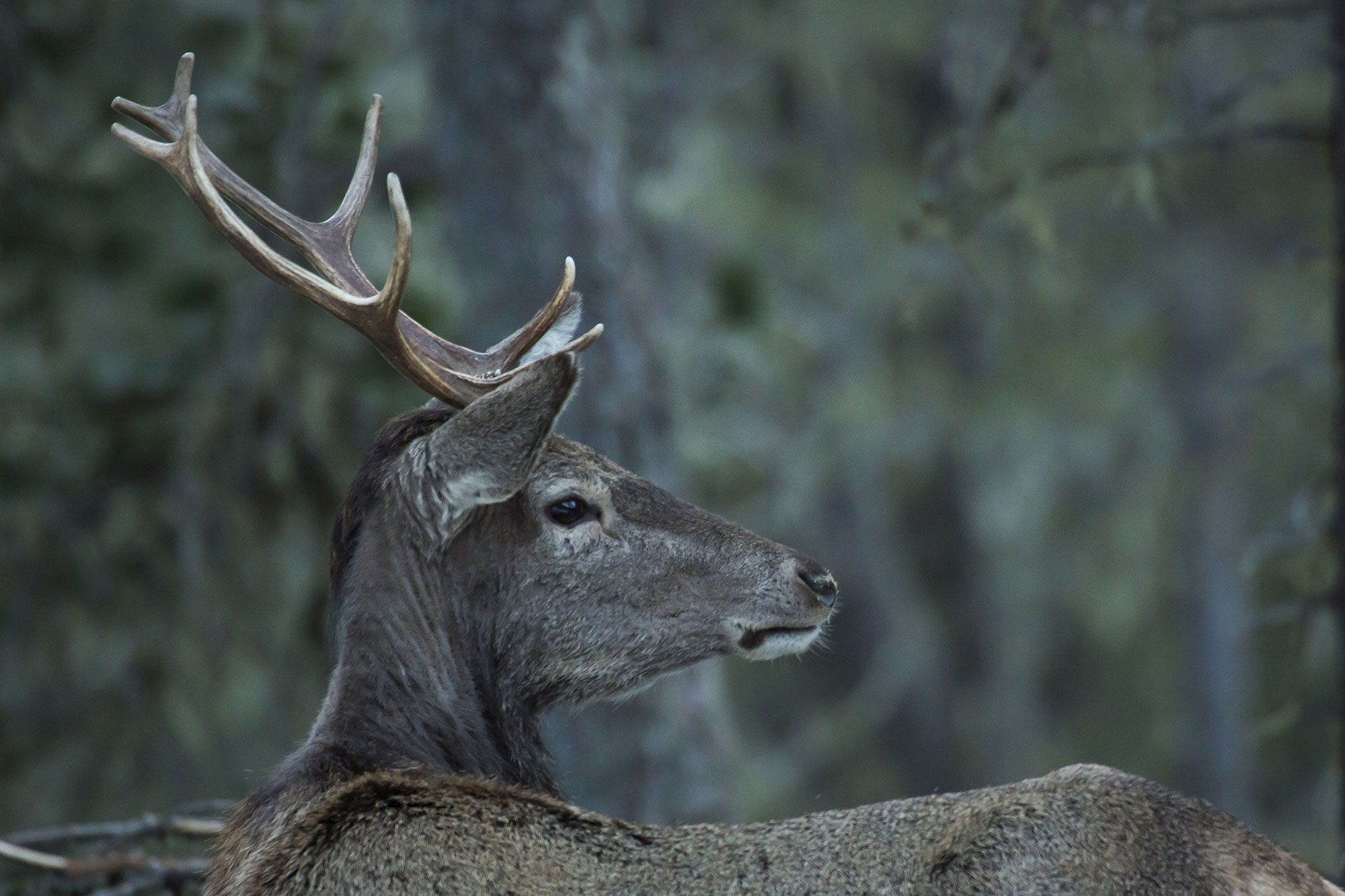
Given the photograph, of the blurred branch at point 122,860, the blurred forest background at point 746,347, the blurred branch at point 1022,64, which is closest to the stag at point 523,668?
the blurred forest background at point 746,347

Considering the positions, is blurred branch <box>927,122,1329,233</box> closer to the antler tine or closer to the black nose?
the black nose

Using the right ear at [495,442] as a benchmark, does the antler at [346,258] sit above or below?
above

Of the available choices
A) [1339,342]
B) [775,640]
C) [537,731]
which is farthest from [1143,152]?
[537,731]

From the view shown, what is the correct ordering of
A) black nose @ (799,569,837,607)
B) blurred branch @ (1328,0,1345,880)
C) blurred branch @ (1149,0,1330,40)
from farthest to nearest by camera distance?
blurred branch @ (1149,0,1330,40) → blurred branch @ (1328,0,1345,880) → black nose @ (799,569,837,607)

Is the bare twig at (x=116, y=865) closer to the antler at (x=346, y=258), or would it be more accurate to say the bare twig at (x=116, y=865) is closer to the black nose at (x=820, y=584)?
the antler at (x=346, y=258)

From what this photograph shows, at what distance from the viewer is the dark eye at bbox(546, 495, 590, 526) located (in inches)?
184

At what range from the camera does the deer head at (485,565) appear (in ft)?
14.2

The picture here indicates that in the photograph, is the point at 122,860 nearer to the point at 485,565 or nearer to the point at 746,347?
the point at 485,565

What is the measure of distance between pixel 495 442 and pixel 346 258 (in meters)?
1.10

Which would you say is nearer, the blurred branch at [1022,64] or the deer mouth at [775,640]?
the deer mouth at [775,640]

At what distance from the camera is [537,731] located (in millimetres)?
4766

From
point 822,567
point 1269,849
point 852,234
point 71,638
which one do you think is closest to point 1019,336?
point 852,234

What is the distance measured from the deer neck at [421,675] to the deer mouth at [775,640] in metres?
0.70

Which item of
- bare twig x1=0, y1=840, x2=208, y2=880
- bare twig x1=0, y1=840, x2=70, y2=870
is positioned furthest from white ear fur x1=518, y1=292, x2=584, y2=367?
bare twig x1=0, y1=840, x2=70, y2=870
